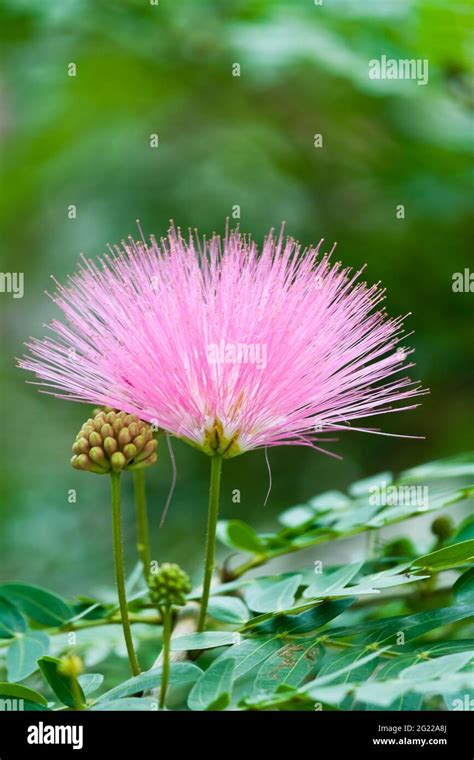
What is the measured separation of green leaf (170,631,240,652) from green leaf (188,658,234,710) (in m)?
0.09

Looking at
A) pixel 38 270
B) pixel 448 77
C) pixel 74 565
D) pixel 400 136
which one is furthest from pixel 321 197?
pixel 74 565

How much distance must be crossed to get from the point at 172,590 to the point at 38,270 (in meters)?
2.51

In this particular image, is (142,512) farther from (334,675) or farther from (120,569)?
(334,675)

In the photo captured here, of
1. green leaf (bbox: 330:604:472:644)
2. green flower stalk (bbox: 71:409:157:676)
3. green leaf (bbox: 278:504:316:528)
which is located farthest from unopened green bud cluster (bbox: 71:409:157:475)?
green leaf (bbox: 278:504:316:528)

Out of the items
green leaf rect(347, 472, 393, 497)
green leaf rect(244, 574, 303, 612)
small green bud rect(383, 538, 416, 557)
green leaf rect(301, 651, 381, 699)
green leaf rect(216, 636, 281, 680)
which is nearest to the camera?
green leaf rect(301, 651, 381, 699)

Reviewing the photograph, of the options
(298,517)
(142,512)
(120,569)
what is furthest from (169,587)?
(298,517)

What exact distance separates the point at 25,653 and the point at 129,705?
293 millimetres

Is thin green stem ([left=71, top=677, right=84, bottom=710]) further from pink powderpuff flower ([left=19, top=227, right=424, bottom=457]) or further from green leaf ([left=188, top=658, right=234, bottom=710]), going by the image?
pink powderpuff flower ([left=19, top=227, right=424, bottom=457])

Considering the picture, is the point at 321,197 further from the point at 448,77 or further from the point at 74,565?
the point at 74,565

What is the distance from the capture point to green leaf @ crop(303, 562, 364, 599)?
116 centimetres

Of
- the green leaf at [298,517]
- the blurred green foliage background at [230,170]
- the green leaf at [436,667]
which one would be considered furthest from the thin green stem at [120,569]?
the blurred green foliage background at [230,170]

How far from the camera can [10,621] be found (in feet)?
4.36

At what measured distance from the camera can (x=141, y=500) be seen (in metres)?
1.31

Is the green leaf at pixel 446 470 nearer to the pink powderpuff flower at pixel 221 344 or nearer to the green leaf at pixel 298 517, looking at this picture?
the green leaf at pixel 298 517
